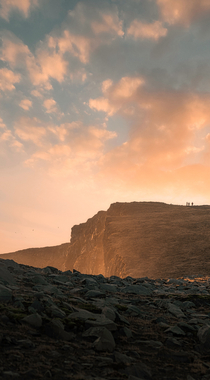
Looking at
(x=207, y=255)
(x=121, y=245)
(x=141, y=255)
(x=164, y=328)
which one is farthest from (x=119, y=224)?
(x=164, y=328)

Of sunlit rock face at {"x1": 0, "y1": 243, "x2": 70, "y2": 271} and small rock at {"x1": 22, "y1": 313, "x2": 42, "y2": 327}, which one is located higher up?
small rock at {"x1": 22, "y1": 313, "x2": 42, "y2": 327}

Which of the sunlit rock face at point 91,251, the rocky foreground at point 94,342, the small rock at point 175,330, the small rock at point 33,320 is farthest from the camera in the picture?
the sunlit rock face at point 91,251

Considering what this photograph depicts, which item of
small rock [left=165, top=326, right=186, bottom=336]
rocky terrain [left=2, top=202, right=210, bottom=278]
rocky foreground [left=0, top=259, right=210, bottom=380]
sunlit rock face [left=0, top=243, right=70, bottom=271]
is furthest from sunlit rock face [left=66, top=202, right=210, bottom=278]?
sunlit rock face [left=0, top=243, right=70, bottom=271]

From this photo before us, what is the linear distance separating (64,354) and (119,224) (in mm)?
37337

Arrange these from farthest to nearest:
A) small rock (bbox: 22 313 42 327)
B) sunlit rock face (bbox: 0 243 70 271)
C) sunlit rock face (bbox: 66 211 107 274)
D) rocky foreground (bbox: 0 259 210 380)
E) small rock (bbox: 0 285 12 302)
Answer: sunlit rock face (bbox: 0 243 70 271) → sunlit rock face (bbox: 66 211 107 274) → small rock (bbox: 0 285 12 302) → small rock (bbox: 22 313 42 327) → rocky foreground (bbox: 0 259 210 380)

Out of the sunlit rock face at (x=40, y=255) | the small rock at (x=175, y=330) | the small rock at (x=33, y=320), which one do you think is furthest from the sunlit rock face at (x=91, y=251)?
the small rock at (x=33, y=320)

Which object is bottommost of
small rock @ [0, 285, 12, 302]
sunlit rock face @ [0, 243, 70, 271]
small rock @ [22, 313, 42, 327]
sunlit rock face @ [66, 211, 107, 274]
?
sunlit rock face @ [0, 243, 70, 271]

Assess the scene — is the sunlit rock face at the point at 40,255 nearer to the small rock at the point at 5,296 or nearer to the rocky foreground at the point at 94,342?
the small rock at the point at 5,296

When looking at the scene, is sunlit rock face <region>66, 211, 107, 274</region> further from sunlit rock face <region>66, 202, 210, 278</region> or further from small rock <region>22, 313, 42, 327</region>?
small rock <region>22, 313, 42, 327</region>

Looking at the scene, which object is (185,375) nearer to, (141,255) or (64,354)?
(64,354)

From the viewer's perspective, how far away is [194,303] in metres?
7.45

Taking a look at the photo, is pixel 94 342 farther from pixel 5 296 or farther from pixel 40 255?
pixel 40 255

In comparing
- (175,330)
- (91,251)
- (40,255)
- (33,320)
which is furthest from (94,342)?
(40,255)

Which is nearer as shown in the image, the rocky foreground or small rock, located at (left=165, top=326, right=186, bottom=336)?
the rocky foreground
